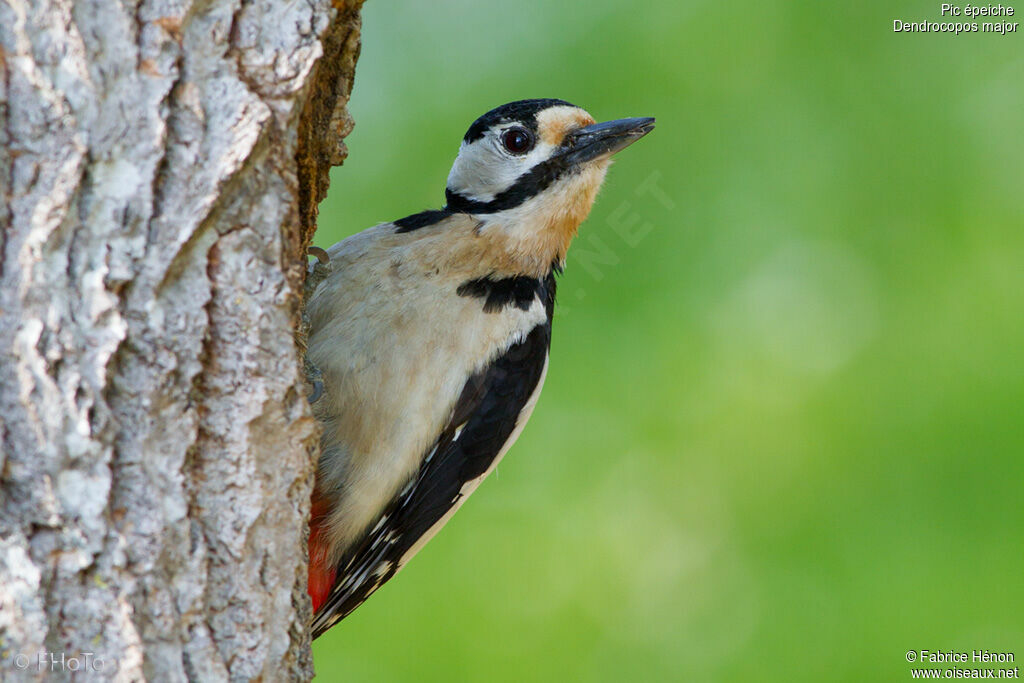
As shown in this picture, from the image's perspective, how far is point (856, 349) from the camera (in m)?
4.24

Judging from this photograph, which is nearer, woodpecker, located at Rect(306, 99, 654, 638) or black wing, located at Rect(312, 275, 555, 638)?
woodpecker, located at Rect(306, 99, 654, 638)

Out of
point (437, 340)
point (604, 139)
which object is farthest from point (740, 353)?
point (437, 340)

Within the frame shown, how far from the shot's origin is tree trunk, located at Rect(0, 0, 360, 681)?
1.45m

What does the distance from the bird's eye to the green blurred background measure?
31.8 inches

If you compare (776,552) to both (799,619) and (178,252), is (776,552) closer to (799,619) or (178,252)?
(799,619)

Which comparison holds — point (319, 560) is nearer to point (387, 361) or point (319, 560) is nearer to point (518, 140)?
point (387, 361)

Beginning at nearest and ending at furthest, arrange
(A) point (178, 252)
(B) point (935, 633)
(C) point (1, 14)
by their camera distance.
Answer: (C) point (1, 14)
(A) point (178, 252)
(B) point (935, 633)

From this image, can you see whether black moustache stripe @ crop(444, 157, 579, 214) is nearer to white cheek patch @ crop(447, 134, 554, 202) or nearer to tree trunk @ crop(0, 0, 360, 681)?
white cheek patch @ crop(447, 134, 554, 202)

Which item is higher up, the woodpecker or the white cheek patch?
the white cheek patch

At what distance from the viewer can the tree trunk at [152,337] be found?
145 centimetres

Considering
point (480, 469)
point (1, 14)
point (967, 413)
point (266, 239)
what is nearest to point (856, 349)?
point (967, 413)

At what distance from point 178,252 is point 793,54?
3.50 meters

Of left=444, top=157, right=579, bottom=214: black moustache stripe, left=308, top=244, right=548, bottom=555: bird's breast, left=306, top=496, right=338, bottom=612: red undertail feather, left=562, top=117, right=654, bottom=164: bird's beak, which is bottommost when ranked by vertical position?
left=306, top=496, right=338, bottom=612: red undertail feather

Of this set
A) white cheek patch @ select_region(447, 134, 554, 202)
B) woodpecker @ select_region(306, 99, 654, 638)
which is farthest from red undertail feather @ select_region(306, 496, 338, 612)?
white cheek patch @ select_region(447, 134, 554, 202)
